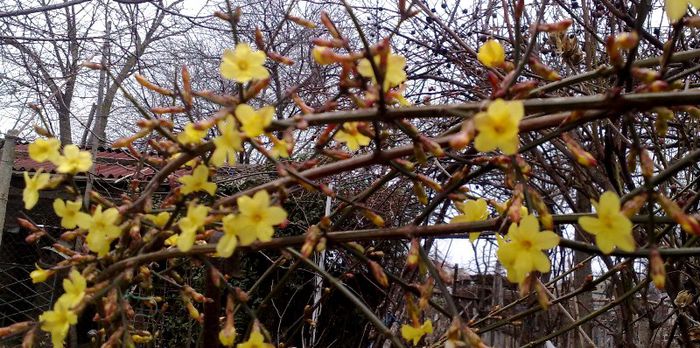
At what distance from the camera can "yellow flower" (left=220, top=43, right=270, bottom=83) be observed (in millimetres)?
878

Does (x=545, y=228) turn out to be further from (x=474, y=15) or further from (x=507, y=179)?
(x=474, y=15)

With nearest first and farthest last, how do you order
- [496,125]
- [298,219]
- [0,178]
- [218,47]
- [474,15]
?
[496,125] → [0,178] → [474,15] → [298,219] → [218,47]

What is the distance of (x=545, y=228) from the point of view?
2.81 ft

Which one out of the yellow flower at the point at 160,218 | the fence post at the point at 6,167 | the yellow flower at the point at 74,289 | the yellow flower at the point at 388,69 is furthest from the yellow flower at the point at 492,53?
the fence post at the point at 6,167

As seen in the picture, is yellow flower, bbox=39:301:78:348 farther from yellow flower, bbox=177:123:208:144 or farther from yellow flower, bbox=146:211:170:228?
yellow flower, bbox=177:123:208:144

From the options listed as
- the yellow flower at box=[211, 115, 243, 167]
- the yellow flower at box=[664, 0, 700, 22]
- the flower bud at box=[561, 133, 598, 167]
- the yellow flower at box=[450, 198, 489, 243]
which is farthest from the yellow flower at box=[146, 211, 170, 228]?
the yellow flower at box=[664, 0, 700, 22]

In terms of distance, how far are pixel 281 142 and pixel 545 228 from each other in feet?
1.33

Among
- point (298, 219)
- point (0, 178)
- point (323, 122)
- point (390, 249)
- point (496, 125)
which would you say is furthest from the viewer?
point (298, 219)

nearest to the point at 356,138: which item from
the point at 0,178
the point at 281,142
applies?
the point at 281,142

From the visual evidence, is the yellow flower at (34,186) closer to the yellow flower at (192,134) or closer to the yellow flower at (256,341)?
the yellow flower at (192,134)

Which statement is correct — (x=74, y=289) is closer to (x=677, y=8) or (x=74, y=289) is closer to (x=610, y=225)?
(x=610, y=225)

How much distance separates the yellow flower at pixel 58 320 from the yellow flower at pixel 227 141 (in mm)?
315

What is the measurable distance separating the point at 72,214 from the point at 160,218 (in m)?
0.15

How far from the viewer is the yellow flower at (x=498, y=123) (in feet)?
2.18
